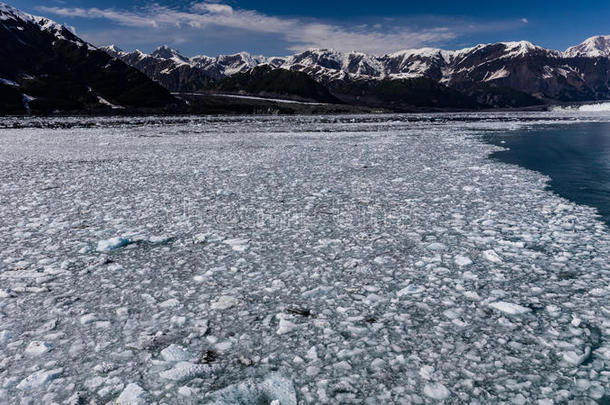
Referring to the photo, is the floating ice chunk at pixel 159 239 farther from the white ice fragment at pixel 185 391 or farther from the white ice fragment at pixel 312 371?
the white ice fragment at pixel 312 371

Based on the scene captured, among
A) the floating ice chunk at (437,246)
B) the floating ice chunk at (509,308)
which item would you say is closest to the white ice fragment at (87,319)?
the floating ice chunk at (509,308)

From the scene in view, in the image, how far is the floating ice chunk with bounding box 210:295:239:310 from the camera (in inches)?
210

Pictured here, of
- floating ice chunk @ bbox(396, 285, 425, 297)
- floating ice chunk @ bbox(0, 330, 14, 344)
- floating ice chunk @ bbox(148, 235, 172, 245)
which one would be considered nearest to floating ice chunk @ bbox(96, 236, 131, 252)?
floating ice chunk @ bbox(148, 235, 172, 245)

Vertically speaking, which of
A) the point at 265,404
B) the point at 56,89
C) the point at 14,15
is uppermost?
the point at 14,15

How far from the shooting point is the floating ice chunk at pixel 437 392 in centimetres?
370

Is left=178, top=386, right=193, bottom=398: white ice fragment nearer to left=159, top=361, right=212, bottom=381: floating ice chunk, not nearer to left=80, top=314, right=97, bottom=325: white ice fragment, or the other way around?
left=159, top=361, right=212, bottom=381: floating ice chunk

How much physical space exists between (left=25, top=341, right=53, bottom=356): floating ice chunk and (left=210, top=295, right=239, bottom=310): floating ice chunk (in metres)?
1.85

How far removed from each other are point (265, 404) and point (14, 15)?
25762cm

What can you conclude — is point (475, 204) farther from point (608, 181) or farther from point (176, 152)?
point (176, 152)

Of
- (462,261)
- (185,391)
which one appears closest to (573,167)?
(462,261)

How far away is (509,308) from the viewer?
525cm

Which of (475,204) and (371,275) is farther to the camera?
(475,204)

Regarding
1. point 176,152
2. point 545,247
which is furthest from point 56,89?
point 545,247

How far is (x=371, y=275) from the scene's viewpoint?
6352 mm
